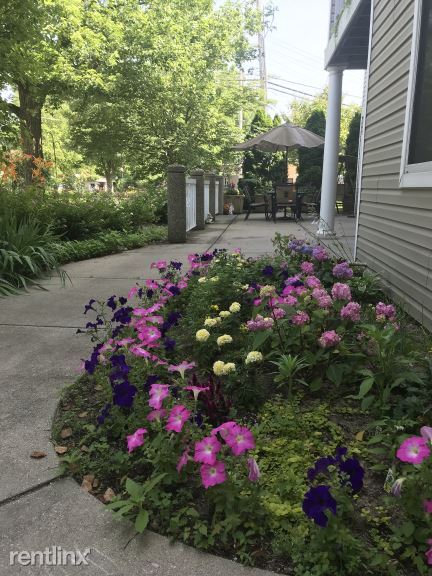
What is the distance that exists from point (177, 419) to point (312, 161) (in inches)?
651

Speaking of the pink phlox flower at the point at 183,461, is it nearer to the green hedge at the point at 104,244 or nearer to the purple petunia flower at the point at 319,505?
the purple petunia flower at the point at 319,505

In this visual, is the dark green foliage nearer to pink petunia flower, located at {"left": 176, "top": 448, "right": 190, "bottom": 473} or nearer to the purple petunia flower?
pink petunia flower, located at {"left": 176, "top": 448, "right": 190, "bottom": 473}

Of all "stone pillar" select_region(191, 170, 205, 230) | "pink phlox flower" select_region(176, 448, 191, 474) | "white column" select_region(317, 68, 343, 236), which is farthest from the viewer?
"stone pillar" select_region(191, 170, 205, 230)

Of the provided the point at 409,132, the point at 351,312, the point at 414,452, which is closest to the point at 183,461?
the point at 414,452

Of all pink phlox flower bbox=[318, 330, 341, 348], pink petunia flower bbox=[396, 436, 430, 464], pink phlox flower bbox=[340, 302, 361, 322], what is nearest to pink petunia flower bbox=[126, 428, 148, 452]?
pink petunia flower bbox=[396, 436, 430, 464]

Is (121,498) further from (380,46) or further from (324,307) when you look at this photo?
(380,46)

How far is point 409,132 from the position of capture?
12.9 ft

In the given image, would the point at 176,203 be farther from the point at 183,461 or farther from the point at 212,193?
the point at 183,461

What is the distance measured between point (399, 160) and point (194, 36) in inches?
579

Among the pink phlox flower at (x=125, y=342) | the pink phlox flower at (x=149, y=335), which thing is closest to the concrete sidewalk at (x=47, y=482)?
the pink phlox flower at (x=125, y=342)

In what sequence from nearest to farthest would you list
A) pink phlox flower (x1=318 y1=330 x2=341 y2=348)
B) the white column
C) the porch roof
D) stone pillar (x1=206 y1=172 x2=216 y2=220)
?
pink phlox flower (x1=318 y1=330 x2=341 y2=348) < the porch roof < the white column < stone pillar (x1=206 y1=172 x2=216 y2=220)

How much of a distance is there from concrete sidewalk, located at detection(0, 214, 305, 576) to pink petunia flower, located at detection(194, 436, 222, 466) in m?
0.27

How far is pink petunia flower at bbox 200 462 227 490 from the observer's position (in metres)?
1.37

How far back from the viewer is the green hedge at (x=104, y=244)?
626 cm
